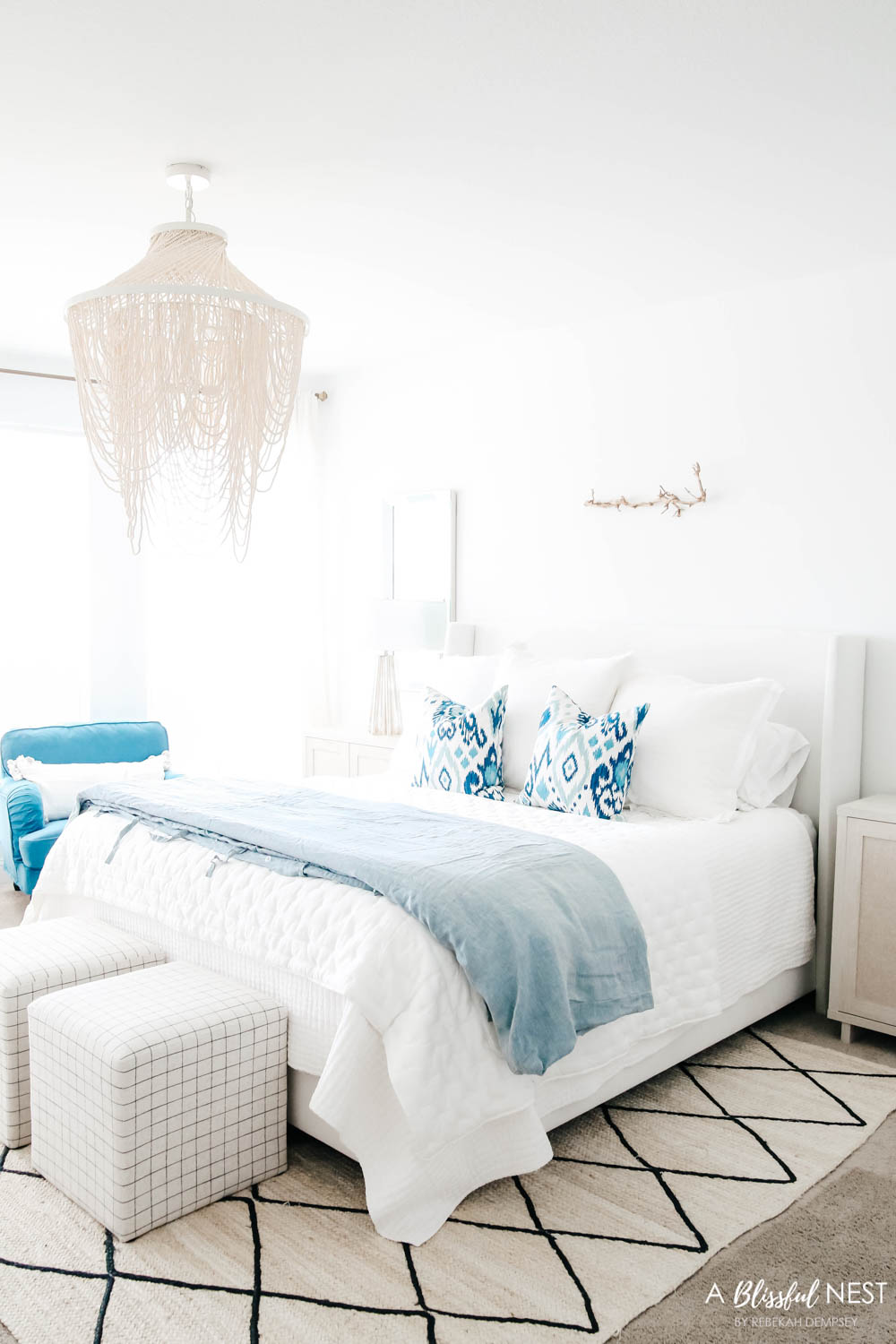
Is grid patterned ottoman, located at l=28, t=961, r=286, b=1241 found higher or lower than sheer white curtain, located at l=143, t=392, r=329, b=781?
lower

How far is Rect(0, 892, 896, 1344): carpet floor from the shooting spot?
1952 mm

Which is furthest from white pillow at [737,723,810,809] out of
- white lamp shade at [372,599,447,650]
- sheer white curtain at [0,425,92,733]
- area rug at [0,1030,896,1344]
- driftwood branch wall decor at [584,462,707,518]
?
sheer white curtain at [0,425,92,733]

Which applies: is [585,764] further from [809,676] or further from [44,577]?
[44,577]

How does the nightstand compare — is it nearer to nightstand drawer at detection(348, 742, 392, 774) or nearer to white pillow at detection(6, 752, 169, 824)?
nightstand drawer at detection(348, 742, 392, 774)

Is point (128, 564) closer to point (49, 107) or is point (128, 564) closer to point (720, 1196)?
point (49, 107)

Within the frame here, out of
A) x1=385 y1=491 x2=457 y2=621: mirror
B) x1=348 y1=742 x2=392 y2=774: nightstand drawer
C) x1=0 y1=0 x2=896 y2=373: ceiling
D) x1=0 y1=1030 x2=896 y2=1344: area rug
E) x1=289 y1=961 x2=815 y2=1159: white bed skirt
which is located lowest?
x1=0 y1=1030 x2=896 y2=1344: area rug

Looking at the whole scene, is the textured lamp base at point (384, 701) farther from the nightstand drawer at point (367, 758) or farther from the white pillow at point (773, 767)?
the white pillow at point (773, 767)

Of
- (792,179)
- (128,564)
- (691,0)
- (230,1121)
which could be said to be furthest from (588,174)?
(128,564)

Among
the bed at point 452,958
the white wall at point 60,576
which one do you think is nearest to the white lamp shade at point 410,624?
the bed at point 452,958

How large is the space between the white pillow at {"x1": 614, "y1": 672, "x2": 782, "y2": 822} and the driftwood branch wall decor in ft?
2.74

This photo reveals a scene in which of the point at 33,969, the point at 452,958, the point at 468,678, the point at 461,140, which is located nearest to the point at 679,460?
the point at 468,678

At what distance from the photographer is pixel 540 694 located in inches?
155

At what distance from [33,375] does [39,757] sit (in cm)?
181

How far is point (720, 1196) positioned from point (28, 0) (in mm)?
2880
